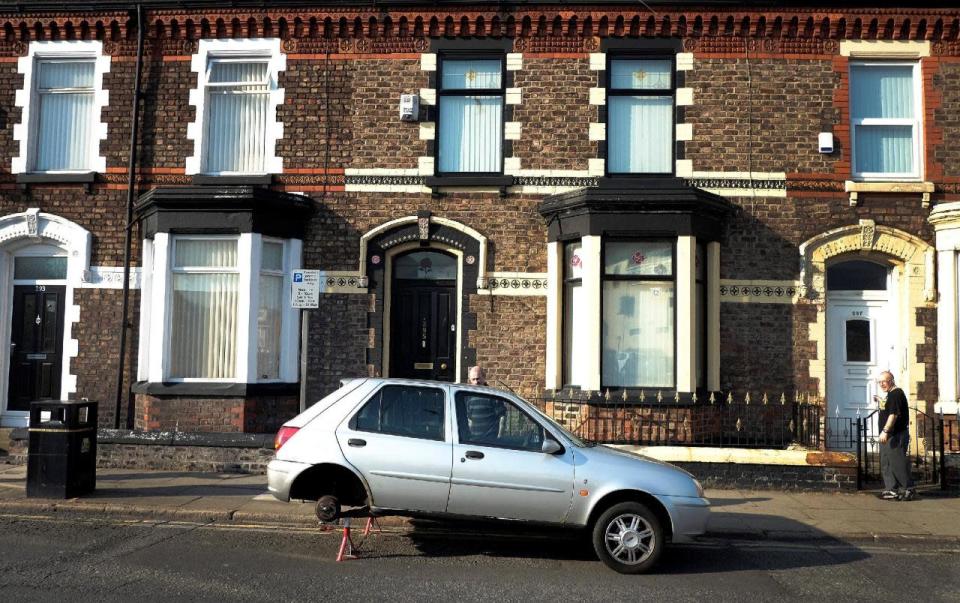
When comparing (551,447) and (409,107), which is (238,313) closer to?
(409,107)

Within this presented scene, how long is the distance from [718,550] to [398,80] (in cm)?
887

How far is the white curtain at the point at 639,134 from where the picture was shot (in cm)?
1302

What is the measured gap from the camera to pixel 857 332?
42.2ft

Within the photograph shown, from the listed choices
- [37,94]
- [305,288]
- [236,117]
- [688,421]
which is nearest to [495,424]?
[305,288]

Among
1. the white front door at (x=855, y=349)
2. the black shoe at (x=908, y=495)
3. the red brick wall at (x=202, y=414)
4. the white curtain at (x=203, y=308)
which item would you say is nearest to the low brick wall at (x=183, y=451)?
the red brick wall at (x=202, y=414)

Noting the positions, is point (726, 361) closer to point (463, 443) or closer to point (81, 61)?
point (463, 443)

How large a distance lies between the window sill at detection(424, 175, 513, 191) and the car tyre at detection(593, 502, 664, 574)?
700 cm

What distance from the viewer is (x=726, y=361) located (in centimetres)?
1249

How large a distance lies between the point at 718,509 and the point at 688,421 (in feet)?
8.35

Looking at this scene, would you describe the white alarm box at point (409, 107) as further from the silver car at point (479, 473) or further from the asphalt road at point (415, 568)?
the asphalt road at point (415, 568)

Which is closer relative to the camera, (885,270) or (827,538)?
(827,538)

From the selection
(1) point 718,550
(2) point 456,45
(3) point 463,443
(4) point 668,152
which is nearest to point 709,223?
(4) point 668,152

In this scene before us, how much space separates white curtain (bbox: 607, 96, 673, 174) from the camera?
13.0 metres

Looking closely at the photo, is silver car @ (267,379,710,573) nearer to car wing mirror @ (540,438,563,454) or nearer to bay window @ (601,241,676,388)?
car wing mirror @ (540,438,563,454)
